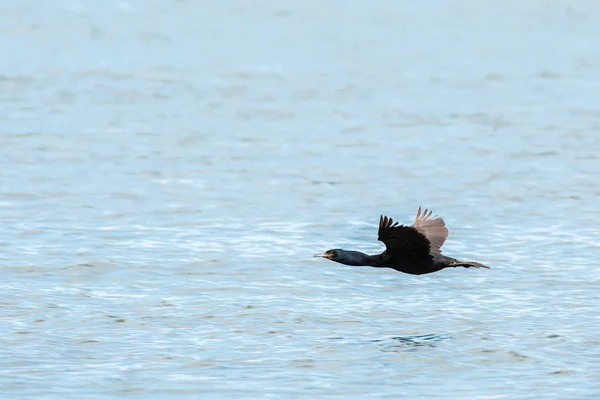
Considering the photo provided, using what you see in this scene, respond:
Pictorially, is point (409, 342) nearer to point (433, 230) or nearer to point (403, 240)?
point (403, 240)

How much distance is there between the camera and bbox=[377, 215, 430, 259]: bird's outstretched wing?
1465 centimetres

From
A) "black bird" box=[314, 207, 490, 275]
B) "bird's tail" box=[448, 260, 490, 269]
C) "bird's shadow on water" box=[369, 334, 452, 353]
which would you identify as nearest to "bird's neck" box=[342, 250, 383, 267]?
"black bird" box=[314, 207, 490, 275]

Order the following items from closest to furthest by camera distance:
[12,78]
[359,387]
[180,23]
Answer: [359,387] → [12,78] → [180,23]

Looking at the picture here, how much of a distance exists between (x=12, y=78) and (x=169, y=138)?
763 centimetres

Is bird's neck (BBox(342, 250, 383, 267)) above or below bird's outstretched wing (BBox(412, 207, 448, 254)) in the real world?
below

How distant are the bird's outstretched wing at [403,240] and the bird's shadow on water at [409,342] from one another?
93 centimetres

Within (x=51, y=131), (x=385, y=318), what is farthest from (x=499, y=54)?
(x=385, y=318)

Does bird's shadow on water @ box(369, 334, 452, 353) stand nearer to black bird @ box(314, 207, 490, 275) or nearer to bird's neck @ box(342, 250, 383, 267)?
black bird @ box(314, 207, 490, 275)

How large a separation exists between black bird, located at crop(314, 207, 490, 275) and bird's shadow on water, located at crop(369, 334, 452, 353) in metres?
0.80

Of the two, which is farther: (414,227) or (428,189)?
(428,189)

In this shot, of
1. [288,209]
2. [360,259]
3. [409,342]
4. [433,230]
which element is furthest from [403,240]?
[288,209]

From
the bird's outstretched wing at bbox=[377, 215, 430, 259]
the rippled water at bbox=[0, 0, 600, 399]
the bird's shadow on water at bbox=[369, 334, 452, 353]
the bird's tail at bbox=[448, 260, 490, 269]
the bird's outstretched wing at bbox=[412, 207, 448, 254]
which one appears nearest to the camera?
the rippled water at bbox=[0, 0, 600, 399]

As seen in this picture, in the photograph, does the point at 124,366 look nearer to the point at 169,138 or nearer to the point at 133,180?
the point at 133,180

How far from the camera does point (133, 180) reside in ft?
76.7
